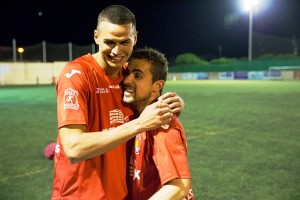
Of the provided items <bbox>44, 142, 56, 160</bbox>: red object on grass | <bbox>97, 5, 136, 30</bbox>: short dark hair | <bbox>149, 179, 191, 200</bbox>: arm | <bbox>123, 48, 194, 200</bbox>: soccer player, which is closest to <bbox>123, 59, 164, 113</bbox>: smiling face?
<bbox>123, 48, 194, 200</bbox>: soccer player

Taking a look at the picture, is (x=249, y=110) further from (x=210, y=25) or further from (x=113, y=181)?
(x=210, y=25)

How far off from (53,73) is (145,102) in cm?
3741

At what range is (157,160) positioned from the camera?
222cm

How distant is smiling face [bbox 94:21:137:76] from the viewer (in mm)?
2584

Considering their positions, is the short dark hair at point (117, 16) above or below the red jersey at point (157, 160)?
above

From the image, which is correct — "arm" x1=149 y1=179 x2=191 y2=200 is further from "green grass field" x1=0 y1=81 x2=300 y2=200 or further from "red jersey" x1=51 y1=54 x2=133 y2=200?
"green grass field" x1=0 y1=81 x2=300 y2=200

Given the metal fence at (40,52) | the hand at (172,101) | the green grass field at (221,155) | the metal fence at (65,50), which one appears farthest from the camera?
the metal fence at (65,50)

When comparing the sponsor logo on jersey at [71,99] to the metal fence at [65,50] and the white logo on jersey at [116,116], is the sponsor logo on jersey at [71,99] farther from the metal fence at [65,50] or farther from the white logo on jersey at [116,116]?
the metal fence at [65,50]

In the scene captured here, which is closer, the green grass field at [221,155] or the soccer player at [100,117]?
the soccer player at [100,117]

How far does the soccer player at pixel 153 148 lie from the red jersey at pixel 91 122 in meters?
0.10

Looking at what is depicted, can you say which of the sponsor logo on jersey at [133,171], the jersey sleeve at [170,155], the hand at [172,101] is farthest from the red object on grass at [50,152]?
the jersey sleeve at [170,155]

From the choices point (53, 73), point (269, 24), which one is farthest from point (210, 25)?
point (53, 73)

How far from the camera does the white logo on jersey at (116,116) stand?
8.36ft

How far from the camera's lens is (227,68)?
46.6 metres
